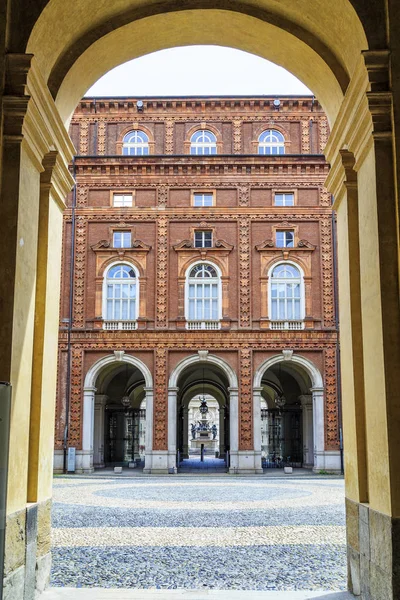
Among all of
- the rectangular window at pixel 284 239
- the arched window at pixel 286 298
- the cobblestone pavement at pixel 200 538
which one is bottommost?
the cobblestone pavement at pixel 200 538

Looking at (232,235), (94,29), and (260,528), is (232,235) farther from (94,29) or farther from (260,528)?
(94,29)

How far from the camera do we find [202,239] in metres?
32.8

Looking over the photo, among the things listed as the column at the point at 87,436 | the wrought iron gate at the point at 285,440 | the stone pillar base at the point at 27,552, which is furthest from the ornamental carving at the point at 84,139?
the stone pillar base at the point at 27,552

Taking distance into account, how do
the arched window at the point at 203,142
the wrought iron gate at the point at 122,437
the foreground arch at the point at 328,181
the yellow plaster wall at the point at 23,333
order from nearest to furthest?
the foreground arch at the point at 328,181 < the yellow plaster wall at the point at 23,333 < the arched window at the point at 203,142 < the wrought iron gate at the point at 122,437

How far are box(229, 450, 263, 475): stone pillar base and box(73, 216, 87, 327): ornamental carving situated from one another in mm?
9251

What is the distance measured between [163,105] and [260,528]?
25.5m

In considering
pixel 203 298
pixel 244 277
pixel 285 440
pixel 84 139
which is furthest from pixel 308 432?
pixel 84 139

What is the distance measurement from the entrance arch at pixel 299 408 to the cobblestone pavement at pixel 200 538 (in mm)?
7761

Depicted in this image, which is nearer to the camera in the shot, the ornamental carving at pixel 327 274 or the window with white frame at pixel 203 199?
the ornamental carving at pixel 327 274

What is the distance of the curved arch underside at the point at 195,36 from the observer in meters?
7.68

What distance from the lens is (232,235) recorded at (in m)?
32.7

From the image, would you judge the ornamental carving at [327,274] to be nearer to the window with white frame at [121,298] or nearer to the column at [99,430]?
the window with white frame at [121,298]

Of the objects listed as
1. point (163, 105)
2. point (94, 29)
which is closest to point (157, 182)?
point (163, 105)

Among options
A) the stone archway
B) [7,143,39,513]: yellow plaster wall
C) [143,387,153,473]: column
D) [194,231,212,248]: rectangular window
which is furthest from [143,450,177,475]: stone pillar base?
[7,143,39,513]: yellow plaster wall
